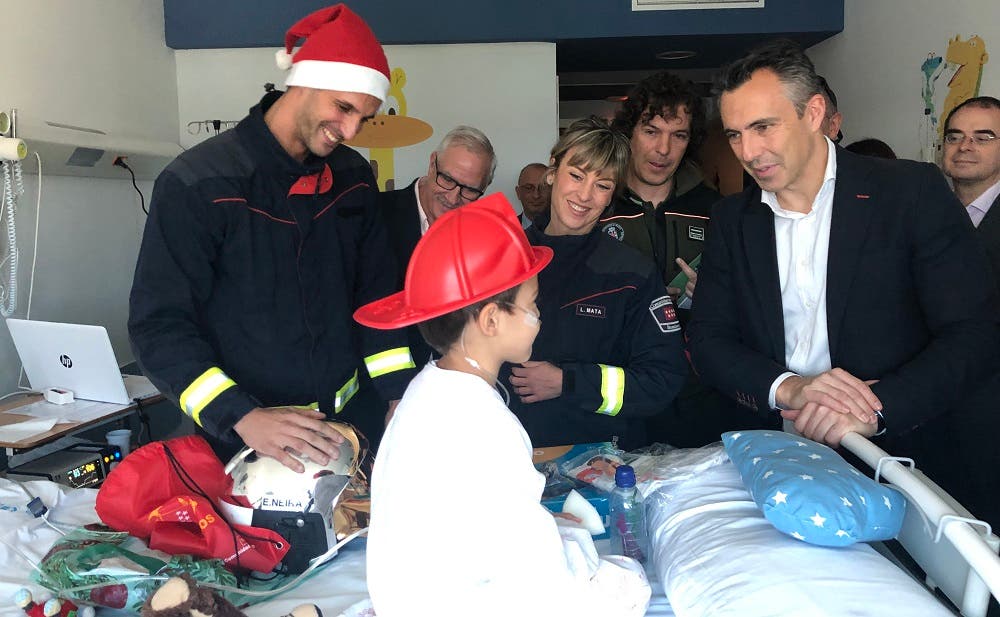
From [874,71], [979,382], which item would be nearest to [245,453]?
[979,382]

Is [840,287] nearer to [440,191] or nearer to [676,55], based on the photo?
[440,191]

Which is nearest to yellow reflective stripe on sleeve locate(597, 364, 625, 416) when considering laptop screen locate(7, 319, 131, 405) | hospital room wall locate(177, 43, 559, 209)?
laptop screen locate(7, 319, 131, 405)

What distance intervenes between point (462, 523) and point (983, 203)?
2.73m

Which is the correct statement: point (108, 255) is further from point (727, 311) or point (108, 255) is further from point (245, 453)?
point (727, 311)

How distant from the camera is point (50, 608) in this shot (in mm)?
1410

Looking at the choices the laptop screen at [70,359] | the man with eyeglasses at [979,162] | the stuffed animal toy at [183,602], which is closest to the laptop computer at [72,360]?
the laptop screen at [70,359]

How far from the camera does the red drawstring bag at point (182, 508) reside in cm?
158

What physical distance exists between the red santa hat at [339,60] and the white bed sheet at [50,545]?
1.15 m

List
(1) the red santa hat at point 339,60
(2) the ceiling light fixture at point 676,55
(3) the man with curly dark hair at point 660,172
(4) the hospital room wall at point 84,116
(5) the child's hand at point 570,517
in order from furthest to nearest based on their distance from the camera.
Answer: (2) the ceiling light fixture at point 676,55
(4) the hospital room wall at point 84,116
(3) the man with curly dark hair at point 660,172
(1) the red santa hat at point 339,60
(5) the child's hand at point 570,517

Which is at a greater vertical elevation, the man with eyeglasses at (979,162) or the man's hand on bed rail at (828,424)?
the man with eyeglasses at (979,162)

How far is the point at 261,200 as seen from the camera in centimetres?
200

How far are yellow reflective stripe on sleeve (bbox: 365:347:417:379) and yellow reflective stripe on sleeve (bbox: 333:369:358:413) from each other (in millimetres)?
54

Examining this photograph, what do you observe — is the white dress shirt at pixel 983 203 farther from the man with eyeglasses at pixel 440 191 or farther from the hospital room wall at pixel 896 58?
the man with eyeglasses at pixel 440 191

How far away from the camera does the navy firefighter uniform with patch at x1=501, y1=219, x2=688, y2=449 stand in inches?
86.5
